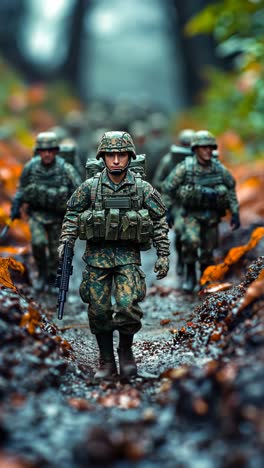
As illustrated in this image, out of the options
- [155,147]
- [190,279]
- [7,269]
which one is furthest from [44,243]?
[155,147]

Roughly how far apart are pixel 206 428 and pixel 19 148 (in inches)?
647

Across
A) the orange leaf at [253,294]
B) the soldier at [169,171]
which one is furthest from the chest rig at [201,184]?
the orange leaf at [253,294]

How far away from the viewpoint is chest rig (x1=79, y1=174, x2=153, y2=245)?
577 cm

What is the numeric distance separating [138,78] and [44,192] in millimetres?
35439

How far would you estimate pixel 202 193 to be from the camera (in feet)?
29.2

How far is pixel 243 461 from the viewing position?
3.58 metres

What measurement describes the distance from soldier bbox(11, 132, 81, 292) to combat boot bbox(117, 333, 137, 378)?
3796 mm

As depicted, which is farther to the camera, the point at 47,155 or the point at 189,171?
the point at 47,155

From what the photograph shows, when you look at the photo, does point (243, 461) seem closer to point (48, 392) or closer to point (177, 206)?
point (48, 392)

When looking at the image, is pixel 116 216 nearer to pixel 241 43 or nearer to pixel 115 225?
pixel 115 225

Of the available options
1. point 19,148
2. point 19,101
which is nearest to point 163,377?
point 19,148

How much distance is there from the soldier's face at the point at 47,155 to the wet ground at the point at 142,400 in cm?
337

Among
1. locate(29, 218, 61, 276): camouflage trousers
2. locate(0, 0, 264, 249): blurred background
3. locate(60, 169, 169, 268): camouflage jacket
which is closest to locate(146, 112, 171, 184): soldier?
locate(0, 0, 264, 249): blurred background

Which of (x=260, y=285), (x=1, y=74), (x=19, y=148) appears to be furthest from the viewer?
(x=1, y=74)
